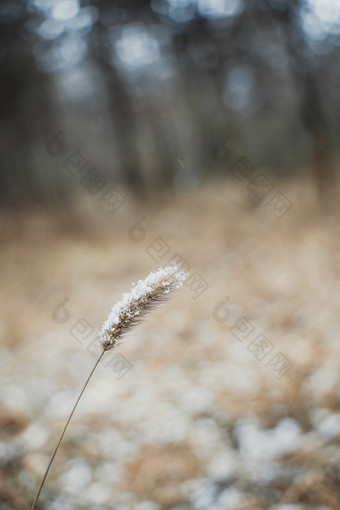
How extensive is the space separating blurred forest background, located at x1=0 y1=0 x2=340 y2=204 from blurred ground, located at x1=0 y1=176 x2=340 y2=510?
1.86 meters

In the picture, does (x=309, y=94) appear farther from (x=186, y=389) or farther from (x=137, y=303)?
(x=137, y=303)

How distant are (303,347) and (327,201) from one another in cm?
503

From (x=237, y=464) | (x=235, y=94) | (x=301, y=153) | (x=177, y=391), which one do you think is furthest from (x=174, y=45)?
(x=237, y=464)

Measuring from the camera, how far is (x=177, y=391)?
2521 mm

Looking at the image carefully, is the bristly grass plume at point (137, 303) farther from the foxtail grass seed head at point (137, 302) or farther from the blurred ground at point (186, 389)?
the blurred ground at point (186, 389)

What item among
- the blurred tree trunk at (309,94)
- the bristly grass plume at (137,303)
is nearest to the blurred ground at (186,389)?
the bristly grass plume at (137,303)

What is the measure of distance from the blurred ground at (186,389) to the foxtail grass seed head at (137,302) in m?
0.62

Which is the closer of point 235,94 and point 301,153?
point 235,94

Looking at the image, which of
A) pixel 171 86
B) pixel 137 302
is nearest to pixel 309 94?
pixel 171 86

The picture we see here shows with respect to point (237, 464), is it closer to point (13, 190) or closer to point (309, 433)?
point (309, 433)

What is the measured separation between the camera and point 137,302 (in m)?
0.98

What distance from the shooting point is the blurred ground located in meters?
1.70

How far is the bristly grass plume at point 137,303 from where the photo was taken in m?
0.95

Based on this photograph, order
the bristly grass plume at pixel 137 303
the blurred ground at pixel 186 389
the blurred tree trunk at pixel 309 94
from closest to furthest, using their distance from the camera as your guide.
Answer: the bristly grass plume at pixel 137 303, the blurred ground at pixel 186 389, the blurred tree trunk at pixel 309 94
